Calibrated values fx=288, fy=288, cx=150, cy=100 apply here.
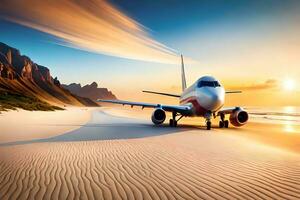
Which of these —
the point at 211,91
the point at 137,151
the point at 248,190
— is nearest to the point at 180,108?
the point at 211,91

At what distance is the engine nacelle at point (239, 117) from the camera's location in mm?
23844

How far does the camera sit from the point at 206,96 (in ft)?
70.4

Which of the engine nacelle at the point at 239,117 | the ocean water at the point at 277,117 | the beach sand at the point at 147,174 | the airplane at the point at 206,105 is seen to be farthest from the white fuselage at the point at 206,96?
the ocean water at the point at 277,117

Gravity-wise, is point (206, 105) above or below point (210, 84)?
below

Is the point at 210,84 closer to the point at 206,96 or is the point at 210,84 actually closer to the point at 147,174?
the point at 206,96

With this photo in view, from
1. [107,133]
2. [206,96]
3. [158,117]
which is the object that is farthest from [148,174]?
[158,117]

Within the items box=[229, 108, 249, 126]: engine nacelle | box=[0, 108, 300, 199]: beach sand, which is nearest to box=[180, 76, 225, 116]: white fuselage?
box=[229, 108, 249, 126]: engine nacelle

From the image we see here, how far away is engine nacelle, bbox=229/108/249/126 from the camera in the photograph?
23844 mm

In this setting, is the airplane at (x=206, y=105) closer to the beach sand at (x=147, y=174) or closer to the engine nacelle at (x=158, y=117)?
the engine nacelle at (x=158, y=117)

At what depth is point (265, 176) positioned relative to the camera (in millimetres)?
7098

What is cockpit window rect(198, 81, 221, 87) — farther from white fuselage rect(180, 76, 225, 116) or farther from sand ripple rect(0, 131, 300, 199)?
sand ripple rect(0, 131, 300, 199)

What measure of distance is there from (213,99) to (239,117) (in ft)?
14.7

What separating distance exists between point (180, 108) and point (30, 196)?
20264 mm

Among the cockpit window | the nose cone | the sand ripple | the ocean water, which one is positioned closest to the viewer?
the sand ripple
